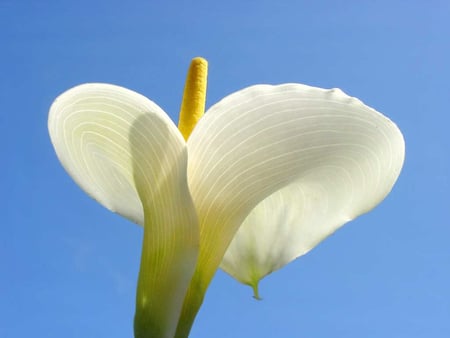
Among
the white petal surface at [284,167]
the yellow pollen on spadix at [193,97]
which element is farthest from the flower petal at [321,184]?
the yellow pollen on spadix at [193,97]

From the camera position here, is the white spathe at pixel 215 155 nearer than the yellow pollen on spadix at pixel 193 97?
Yes

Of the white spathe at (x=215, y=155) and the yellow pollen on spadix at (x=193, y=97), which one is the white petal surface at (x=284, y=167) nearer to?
the white spathe at (x=215, y=155)

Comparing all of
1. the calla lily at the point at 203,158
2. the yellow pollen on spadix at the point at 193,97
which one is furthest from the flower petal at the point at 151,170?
the yellow pollen on spadix at the point at 193,97

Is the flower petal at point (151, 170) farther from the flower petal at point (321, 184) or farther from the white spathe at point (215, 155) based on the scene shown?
the flower petal at point (321, 184)

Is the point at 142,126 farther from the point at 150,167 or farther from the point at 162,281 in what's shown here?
the point at 162,281

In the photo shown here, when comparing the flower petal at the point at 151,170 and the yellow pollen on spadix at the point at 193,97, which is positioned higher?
the yellow pollen on spadix at the point at 193,97

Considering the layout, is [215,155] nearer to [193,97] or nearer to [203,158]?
[203,158]

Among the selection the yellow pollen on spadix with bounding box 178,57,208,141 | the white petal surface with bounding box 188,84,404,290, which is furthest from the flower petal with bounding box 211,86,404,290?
the yellow pollen on spadix with bounding box 178,57,208,141

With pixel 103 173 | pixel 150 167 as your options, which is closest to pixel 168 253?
pixel 150 167
